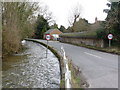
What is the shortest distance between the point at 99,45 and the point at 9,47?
14.4m

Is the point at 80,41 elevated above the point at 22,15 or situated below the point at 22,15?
below

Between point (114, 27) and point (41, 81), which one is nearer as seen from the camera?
point (41, 81)

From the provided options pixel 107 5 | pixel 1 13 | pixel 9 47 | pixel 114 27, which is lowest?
pixel 9 47

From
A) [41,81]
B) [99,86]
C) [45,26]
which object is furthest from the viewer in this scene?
[45,26]

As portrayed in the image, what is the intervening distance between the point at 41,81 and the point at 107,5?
18.4m

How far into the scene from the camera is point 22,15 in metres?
23.0

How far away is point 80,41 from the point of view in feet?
106

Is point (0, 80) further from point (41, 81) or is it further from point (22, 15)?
point (22, 15)

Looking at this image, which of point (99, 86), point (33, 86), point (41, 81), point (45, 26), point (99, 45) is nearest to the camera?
point (99, 86)

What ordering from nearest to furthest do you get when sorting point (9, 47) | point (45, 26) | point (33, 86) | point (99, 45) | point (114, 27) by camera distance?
point (33, 86) < point (9, 47) < point (114, 27) < point (99, 45) < point (45, 26)

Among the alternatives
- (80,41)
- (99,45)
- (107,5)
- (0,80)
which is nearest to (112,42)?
(99,45)

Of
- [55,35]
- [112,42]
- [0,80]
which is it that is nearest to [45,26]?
[55,35]

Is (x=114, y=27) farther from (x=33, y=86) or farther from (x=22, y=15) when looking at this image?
(x=33, y=86)

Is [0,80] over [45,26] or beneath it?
beneath
